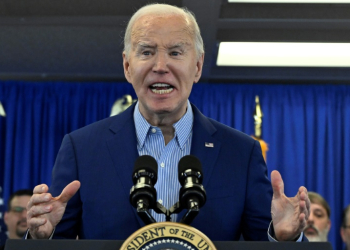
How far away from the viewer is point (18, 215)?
182 inches

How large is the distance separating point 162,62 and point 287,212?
61cm

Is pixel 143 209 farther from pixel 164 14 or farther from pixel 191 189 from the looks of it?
pixel 164 14

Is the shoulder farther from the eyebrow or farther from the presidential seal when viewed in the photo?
the presidential seal

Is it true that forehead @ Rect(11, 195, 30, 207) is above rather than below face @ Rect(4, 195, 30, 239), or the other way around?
above

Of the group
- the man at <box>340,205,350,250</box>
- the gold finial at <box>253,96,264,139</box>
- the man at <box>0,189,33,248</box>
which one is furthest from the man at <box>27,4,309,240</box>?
the gold finial at <box>253,96,264,139</box>

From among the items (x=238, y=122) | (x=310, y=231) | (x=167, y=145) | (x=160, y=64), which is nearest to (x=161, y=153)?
(x=167, y=145)

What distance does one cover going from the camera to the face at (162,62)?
72.3 inches

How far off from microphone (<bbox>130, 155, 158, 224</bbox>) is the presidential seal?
8 cm

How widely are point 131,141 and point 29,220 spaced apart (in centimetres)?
52

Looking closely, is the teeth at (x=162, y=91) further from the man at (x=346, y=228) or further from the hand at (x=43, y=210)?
the man at (x=346, y=228)

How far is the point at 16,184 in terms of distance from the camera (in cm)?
552

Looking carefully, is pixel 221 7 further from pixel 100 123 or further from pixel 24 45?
pixel 100 123

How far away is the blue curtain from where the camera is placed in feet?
17.7

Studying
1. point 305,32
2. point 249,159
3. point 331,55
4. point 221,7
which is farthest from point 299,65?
point 249,159
